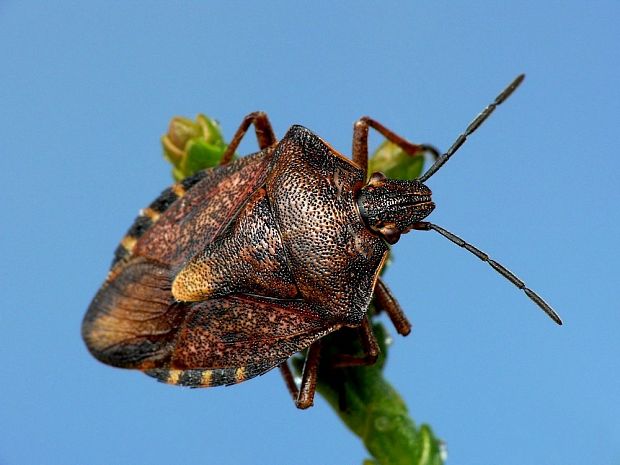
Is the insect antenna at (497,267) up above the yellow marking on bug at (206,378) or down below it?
below

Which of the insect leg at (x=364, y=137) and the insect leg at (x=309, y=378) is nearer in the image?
the insect leg at (x=309, y=378)

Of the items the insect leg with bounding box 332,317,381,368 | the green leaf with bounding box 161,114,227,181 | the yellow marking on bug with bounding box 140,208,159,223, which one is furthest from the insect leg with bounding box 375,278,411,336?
the yellow marking on bug with bounding box 140,208,159,223

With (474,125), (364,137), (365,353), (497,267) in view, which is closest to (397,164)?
(364,137)

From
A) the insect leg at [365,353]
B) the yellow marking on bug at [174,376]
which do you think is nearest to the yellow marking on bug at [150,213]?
the yellow marking on bug at [174,376]

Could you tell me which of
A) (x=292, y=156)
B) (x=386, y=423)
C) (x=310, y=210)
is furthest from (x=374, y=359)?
(x=292, y=156)

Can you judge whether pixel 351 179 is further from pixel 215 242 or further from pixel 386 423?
pixel 386 423

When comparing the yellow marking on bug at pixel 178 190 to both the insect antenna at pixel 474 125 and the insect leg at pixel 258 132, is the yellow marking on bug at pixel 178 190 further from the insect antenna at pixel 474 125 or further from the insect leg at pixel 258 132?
the insect antenna at pixel 474 125
